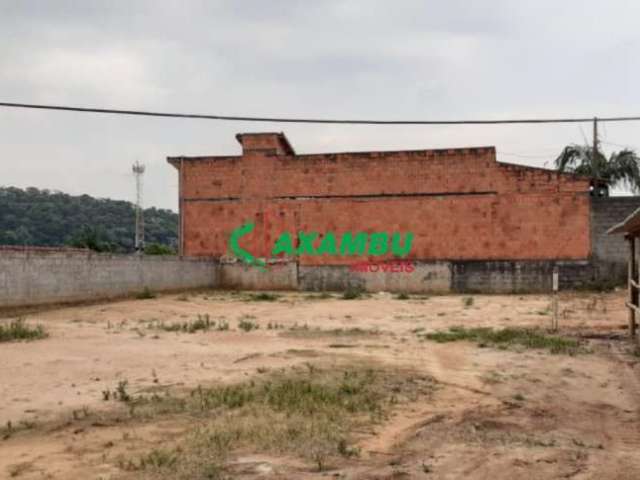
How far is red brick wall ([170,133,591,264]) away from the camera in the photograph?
29.5 m

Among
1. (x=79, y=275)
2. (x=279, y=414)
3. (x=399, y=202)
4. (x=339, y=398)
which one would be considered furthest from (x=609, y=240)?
(x=279, y=414)

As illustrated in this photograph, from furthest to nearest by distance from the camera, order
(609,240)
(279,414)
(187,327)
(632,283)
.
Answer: (609,240)
(187,327)
(632,283)
(279,414)

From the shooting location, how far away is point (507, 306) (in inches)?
880

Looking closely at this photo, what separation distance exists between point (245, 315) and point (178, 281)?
33.8ft

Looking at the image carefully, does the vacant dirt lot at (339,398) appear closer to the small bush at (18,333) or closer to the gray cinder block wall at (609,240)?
the small bush at (18,333)

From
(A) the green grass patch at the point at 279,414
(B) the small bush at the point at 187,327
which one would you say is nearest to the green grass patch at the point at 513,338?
(A) the green grass patch at the point at 279,414

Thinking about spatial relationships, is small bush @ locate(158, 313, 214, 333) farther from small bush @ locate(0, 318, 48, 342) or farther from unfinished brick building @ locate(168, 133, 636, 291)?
unfinished brick building @ locate(168, 133, 636, 291)

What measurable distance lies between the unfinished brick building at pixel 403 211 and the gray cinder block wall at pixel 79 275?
3.72 m

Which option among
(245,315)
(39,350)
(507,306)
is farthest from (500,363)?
(507,306)

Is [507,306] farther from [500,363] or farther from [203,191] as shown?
[203,191]

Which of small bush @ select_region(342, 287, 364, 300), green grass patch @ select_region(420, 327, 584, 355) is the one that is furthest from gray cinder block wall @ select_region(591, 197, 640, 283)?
green grass patch @ select_region(420, 327, 584, 355)

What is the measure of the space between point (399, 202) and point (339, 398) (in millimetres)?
23611

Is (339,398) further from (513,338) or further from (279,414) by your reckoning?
(513,338)

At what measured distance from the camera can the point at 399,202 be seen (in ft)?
101
